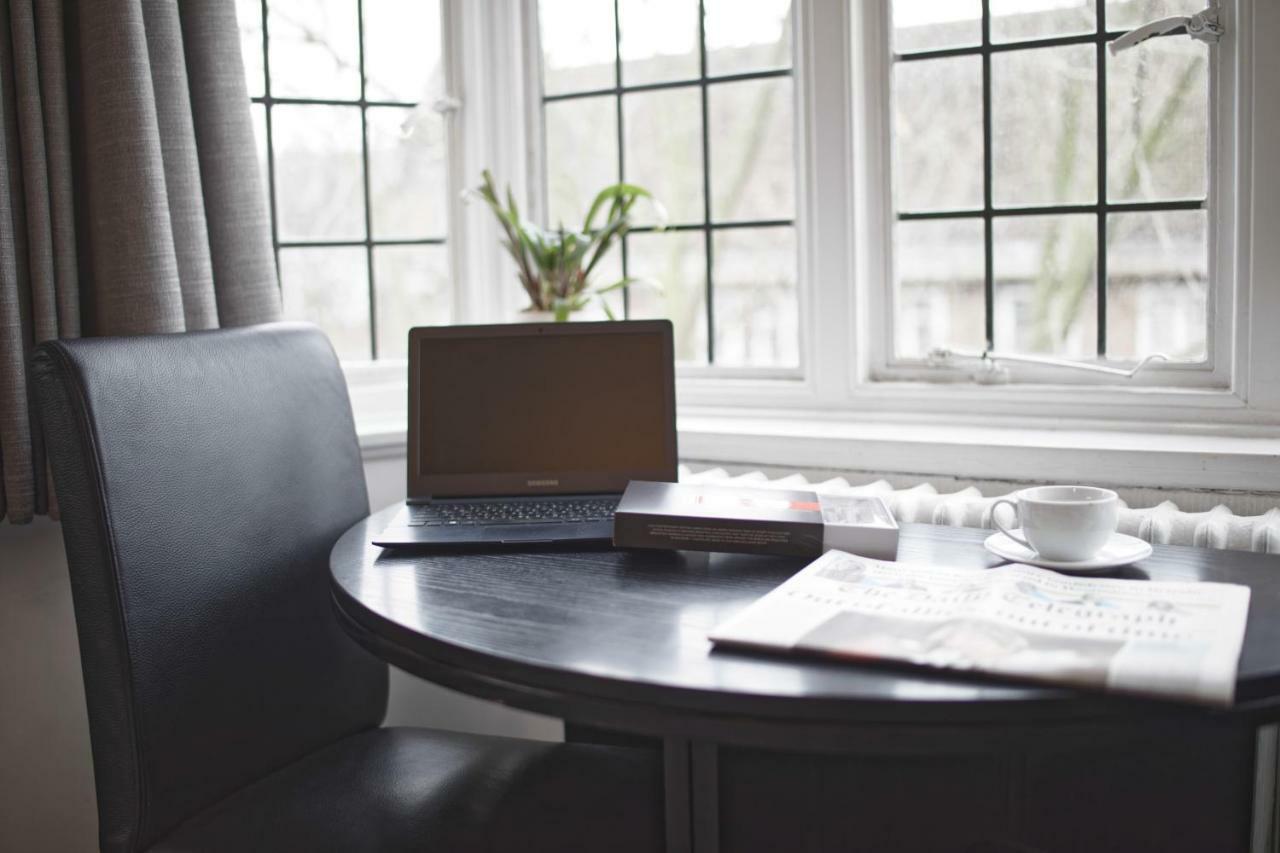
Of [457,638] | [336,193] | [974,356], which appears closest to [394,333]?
[336,193]

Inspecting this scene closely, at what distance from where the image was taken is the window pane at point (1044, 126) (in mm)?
2006

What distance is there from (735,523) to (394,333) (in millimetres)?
1419

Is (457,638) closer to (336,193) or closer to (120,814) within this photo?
(120,814)

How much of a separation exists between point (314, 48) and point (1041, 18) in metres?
1.47

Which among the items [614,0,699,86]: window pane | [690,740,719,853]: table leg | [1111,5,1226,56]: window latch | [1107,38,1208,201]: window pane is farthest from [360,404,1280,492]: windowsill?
[690,740,719,853]: table leg

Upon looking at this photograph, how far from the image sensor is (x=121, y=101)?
1707 millimetres

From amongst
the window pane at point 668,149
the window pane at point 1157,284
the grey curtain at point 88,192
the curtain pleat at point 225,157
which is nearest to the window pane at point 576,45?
the window pane at point 668,149

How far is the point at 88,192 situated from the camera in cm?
176

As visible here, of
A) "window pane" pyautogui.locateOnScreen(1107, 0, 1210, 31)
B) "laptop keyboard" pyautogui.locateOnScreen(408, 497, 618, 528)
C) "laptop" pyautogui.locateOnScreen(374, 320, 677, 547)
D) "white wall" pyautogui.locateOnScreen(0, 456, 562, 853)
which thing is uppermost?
"window pane" pyautogui.locateOnScreen(1107, 0, 1210, 31)

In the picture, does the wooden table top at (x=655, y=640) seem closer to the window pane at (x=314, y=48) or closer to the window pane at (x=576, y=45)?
the window pane at (x=314, y=48)

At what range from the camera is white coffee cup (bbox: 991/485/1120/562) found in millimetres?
1158

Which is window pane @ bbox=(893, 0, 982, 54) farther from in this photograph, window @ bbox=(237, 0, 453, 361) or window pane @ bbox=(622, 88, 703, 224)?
window @ bbox=(237, 0, 453, 361)

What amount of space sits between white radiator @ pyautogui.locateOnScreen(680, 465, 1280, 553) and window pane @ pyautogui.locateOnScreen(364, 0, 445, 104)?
115 cm

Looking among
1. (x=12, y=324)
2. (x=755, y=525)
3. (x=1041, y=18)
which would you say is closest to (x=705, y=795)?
(x=755, y=525)
